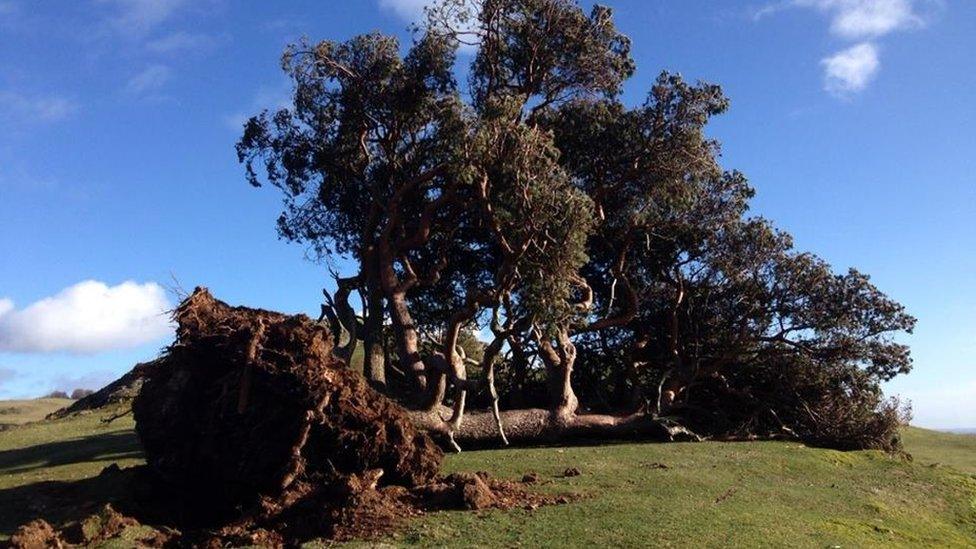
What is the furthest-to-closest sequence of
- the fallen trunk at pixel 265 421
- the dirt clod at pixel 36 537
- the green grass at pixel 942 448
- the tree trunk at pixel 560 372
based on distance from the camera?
1. the green grass at pixel 942 448
2. the tree trunk at pixel 560 372
3. the fallen trunk at pixel 265 421
4. the dirt clod at pixel 36 537

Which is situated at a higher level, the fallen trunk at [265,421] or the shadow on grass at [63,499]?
the fallen trunk at [265,421]

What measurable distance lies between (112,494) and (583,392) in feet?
50.9

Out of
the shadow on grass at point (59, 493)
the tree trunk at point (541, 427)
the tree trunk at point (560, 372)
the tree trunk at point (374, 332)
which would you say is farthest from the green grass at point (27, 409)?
the tree trunk at point (560, 372)

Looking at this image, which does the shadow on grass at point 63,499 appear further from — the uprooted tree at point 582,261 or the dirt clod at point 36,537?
the uprooted tree at point 582,261

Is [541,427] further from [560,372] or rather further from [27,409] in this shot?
[27,409]

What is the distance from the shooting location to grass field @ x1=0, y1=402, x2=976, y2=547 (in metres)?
10.3

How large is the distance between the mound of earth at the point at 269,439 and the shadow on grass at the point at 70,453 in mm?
3981

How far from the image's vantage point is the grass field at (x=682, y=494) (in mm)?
10336

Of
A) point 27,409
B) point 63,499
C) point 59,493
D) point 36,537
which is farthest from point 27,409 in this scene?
point 36,537

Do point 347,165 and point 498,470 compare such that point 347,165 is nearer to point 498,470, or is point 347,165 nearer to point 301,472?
point 498,470

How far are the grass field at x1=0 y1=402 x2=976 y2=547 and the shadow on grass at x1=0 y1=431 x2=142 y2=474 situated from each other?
0.02m

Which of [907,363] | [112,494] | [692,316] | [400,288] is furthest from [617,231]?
[112,494]

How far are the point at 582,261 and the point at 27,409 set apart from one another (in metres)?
28.8

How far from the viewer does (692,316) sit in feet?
79.8
